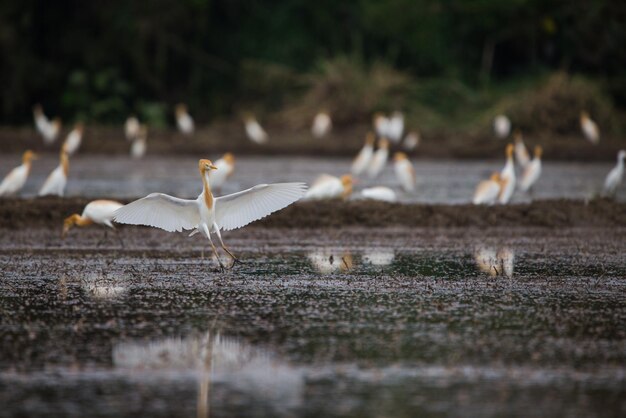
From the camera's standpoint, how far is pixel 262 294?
10242 mm

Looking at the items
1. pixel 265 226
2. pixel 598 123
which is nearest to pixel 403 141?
pixel 598 123

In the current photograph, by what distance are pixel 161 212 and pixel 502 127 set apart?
2379cm

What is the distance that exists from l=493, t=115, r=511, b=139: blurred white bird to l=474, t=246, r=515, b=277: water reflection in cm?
2098

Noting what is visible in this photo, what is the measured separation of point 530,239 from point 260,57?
93.1 ft

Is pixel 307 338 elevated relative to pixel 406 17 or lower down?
lower down

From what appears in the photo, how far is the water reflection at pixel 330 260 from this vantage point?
470 inches

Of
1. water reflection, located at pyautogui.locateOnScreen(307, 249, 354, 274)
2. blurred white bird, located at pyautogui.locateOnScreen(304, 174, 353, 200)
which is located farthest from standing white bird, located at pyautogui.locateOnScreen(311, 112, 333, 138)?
water reflection, located at pyautogui.locateOnScreen(307, 249, 354, 274)

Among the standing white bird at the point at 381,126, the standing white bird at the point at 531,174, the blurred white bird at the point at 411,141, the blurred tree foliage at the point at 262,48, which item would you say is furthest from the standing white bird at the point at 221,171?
the blurred tree foliage at the point at 262,48

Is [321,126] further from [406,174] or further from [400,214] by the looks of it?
[400,214]

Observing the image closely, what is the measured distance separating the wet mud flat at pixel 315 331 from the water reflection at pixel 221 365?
0.06ft

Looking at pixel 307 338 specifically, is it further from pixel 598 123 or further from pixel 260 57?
pixel 260 57

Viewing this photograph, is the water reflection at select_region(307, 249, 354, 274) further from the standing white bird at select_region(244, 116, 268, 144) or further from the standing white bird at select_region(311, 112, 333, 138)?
the standing white bird at select_region(311, 112, 333, 138)

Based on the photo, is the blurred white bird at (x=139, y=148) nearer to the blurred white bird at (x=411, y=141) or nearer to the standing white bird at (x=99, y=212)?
the blurred white bird at (x=411, y=141)

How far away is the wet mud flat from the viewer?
21.7ft
